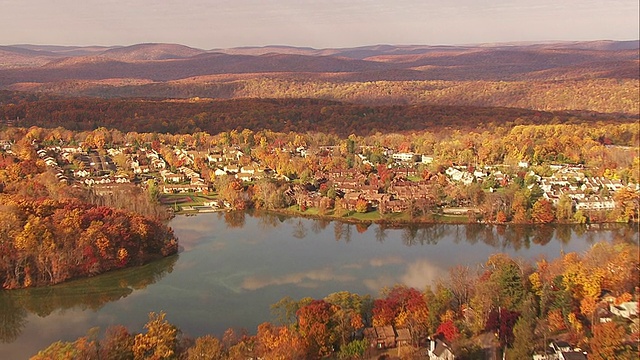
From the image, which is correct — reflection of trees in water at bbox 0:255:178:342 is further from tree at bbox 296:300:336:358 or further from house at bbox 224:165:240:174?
house at bbox 224:165:240:174

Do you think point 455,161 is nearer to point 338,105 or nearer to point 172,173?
Answer: point 172,173

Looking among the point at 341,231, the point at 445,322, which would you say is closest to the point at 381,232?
the point at 341,231

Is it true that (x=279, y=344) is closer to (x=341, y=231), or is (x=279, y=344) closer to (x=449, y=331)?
(x=449, y=331)

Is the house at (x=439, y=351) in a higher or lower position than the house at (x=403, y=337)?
higher

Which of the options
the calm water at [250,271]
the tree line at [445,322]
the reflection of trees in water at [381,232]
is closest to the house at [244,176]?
the calm water at [250,271]

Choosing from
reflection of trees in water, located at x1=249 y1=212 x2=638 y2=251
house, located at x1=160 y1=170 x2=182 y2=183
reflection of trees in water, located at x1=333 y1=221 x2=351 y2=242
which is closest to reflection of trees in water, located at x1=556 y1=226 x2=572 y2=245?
reflection of trees in water, located at x1=249 y1=212 x2=638 y2=251

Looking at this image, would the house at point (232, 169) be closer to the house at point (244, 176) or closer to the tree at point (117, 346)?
the house at point (244, 176)

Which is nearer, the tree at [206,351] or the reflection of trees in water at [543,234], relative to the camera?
the tree at [206,351]

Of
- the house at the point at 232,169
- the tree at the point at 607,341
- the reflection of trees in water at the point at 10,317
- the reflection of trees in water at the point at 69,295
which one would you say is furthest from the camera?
the house at the point at 232,169
